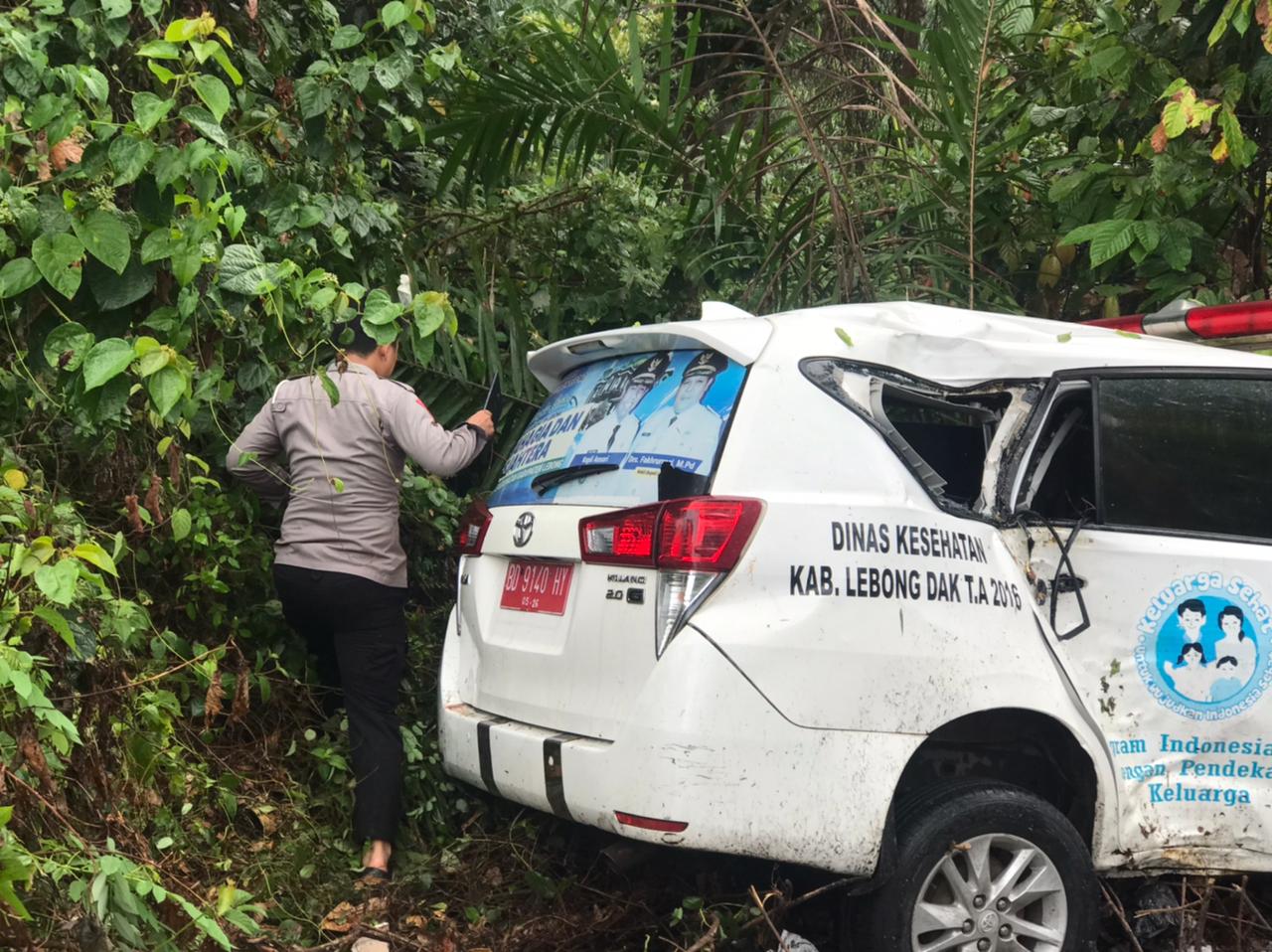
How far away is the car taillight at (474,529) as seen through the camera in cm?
436

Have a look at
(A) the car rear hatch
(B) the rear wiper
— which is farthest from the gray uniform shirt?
(B) the rear wiper

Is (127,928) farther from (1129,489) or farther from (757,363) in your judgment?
(1129,489)

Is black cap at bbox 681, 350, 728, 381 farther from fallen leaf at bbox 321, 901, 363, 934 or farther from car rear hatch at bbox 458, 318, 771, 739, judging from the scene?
fallen leaf at bbox 321, 901, 363, 934

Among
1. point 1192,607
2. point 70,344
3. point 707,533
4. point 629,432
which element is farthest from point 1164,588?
point 70,344

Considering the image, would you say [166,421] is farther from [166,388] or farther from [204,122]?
[204,122]

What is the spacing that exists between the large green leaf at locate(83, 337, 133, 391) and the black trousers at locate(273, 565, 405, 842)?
121 centimetres

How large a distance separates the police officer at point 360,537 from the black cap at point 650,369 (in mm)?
772

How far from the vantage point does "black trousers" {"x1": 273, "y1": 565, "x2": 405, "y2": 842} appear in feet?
14.6

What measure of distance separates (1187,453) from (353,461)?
8.69 ft

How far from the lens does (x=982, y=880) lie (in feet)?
12.0

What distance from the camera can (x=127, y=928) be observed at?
9.87 feet

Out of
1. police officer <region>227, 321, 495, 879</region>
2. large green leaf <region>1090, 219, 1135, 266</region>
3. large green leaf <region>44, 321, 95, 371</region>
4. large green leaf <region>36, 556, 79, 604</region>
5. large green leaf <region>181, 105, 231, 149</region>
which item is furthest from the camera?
large green leaf <region>1090, 219, 1135, 266</region>

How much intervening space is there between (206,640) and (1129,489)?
3177 mm

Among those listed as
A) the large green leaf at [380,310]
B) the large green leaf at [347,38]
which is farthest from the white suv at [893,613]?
the large green leaf at [347,38]
